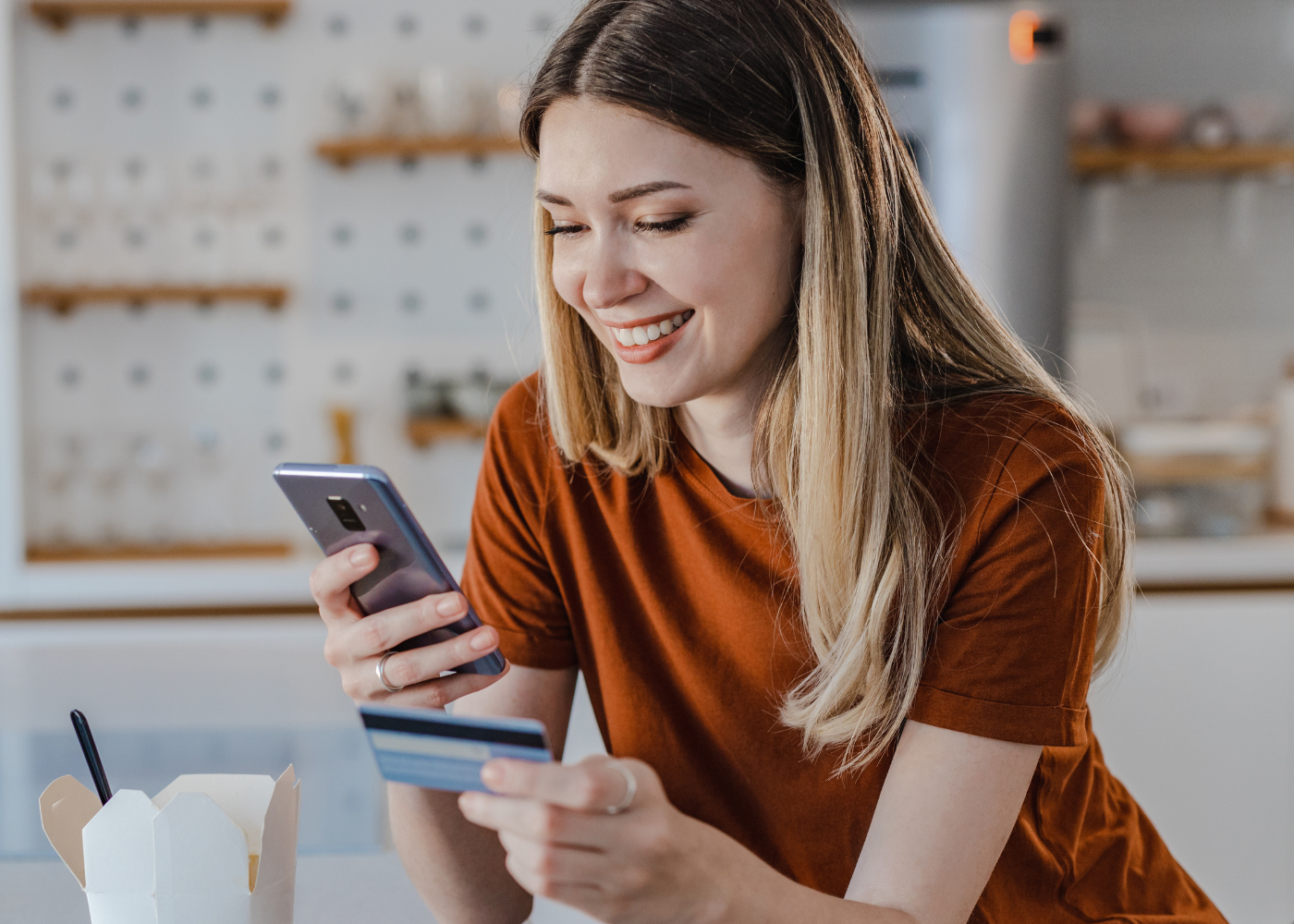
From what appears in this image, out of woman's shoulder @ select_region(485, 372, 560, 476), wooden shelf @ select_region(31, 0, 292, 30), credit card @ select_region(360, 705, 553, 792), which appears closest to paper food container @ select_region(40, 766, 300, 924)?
credit card @ select_region(360, 705, 553, 792)

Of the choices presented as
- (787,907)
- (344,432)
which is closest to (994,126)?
(344,432)

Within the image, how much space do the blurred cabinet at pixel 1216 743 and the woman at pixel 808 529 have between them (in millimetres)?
1191

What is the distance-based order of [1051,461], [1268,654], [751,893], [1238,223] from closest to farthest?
[751,893]
[1051,461]
[1268,654]
[1238,223]

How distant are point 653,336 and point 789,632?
0.28m

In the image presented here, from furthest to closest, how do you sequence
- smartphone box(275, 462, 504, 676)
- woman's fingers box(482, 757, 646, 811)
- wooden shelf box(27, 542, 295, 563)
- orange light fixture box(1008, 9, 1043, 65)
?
1. wooden shelf box(27, 542, 295, 563)
2. orange light fixture box(1008, 9, 1043, 65)
3. smartphone box(275, 462, 504, 676)
4. woman's fingers box(482, 757, 646, 811)

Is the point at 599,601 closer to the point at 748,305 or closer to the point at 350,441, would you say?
the point at 748,305

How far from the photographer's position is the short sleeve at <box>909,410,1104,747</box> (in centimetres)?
88

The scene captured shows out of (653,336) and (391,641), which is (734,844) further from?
(653,336)

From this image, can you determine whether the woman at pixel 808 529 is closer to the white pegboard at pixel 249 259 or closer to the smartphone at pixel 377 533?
the smartphone at pixel 377 533

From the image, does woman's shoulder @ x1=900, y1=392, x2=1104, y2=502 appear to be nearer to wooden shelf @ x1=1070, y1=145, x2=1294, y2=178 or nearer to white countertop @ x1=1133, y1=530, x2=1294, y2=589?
white countertop @ x1=1133, y1=530, x2=1294, y2=589

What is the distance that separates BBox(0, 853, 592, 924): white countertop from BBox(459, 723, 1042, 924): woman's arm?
25 centimetres

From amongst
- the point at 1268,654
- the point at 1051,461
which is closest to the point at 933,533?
the point at 1051,461

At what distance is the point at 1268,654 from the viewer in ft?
7.72

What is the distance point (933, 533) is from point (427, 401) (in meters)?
2.31
